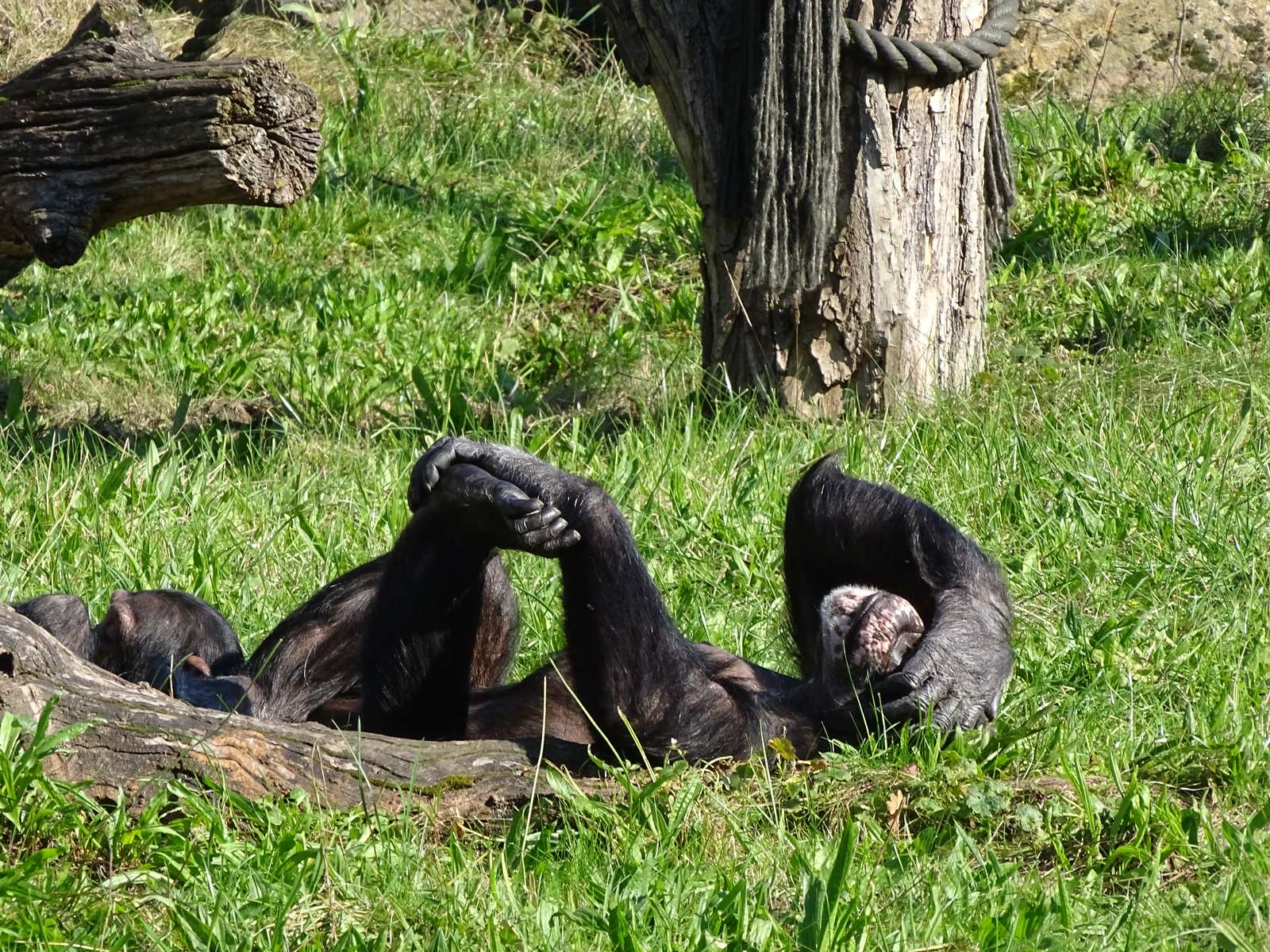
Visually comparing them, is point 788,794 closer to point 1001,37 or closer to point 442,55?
point 1001,37

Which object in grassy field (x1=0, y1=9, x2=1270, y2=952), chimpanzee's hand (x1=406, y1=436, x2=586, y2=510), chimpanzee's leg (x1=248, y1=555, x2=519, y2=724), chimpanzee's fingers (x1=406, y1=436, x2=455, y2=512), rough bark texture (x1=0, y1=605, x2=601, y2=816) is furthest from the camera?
chimpanzee's leg (x1=248, y1=555, x2=519, y2=724)

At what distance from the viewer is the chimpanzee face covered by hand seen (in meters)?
3.20

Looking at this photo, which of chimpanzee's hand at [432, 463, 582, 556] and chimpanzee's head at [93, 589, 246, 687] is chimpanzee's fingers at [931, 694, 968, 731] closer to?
chimpanzee's hand at [432, 463, 582, 556]

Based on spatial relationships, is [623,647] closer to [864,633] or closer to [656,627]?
[656,627]

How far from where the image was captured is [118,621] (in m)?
3.66

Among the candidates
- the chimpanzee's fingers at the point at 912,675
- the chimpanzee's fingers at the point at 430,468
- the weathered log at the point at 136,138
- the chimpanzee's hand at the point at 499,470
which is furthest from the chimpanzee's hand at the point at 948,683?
the weathered log at the point at 136,138

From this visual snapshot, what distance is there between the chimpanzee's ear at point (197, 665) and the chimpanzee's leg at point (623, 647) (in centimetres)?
104

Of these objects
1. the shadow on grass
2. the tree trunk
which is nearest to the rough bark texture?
the shadow on grass

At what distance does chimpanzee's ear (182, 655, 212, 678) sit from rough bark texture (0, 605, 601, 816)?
0.82m

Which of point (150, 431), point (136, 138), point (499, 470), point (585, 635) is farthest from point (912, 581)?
point (150, 431)

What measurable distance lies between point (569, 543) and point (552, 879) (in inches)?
30.0

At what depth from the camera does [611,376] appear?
650cm

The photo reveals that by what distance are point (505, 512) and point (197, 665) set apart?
1068mm

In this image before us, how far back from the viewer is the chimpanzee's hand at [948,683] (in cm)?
303
